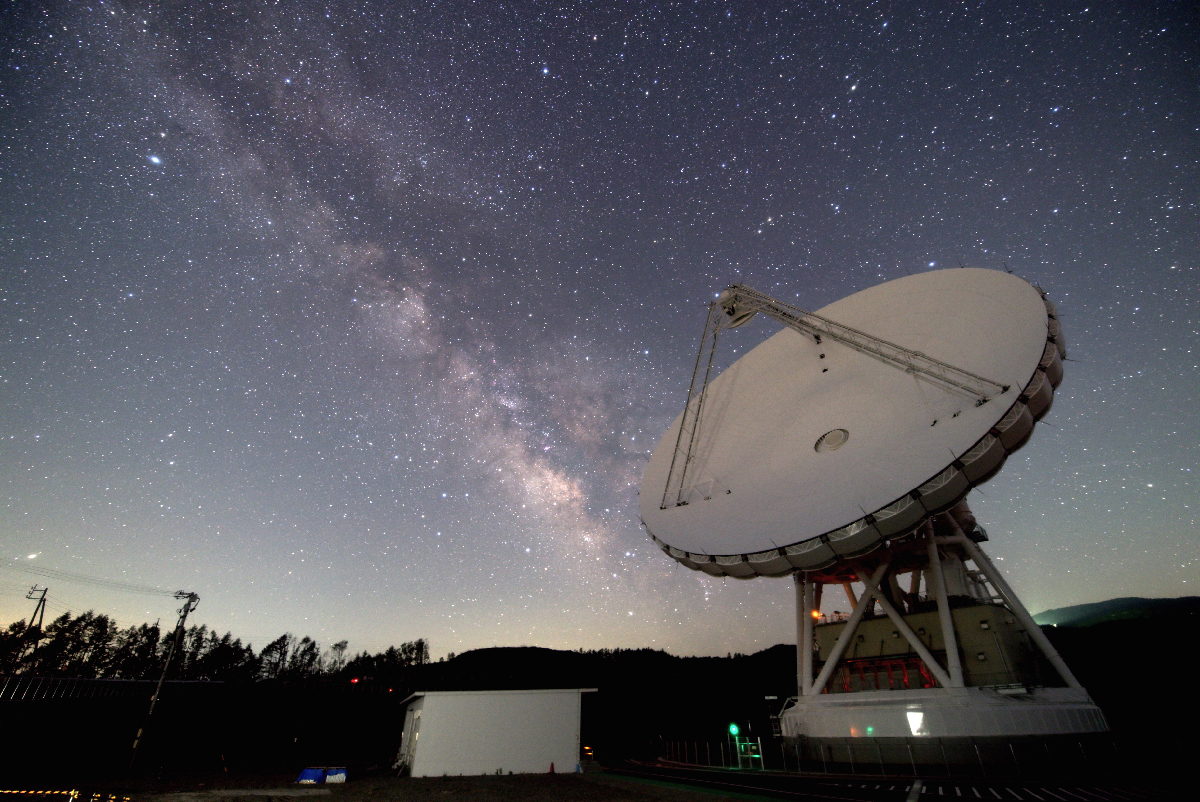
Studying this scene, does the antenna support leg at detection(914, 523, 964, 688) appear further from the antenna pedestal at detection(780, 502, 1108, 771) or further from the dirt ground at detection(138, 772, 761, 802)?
the dirt ground at detection(138, 772, 761, 802)

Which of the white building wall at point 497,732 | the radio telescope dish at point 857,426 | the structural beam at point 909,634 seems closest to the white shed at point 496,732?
the white building wall at point 497,732

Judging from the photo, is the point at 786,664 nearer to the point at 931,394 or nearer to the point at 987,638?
the point at 987,638

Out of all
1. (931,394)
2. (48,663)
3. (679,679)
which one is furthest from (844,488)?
(48,663)

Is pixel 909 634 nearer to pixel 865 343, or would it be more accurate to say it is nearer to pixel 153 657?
pixel 865 343

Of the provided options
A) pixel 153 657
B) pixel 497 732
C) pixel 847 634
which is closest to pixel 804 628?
pixel 847 634

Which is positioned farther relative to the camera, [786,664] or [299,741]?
[786,664]

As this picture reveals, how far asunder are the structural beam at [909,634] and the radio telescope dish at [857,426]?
20.2ft

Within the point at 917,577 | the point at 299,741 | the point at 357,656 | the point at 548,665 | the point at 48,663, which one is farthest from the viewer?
the point at 548,665

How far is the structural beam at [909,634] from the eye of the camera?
61.6ft

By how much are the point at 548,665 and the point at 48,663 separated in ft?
322

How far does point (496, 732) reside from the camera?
25.4 metres

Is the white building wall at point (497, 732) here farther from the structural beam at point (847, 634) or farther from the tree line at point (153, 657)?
the tree line at point (153, 657)

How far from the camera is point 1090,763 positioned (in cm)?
1722

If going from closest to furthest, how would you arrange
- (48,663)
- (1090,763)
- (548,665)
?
(1090,763), (48,663), (548,665)
